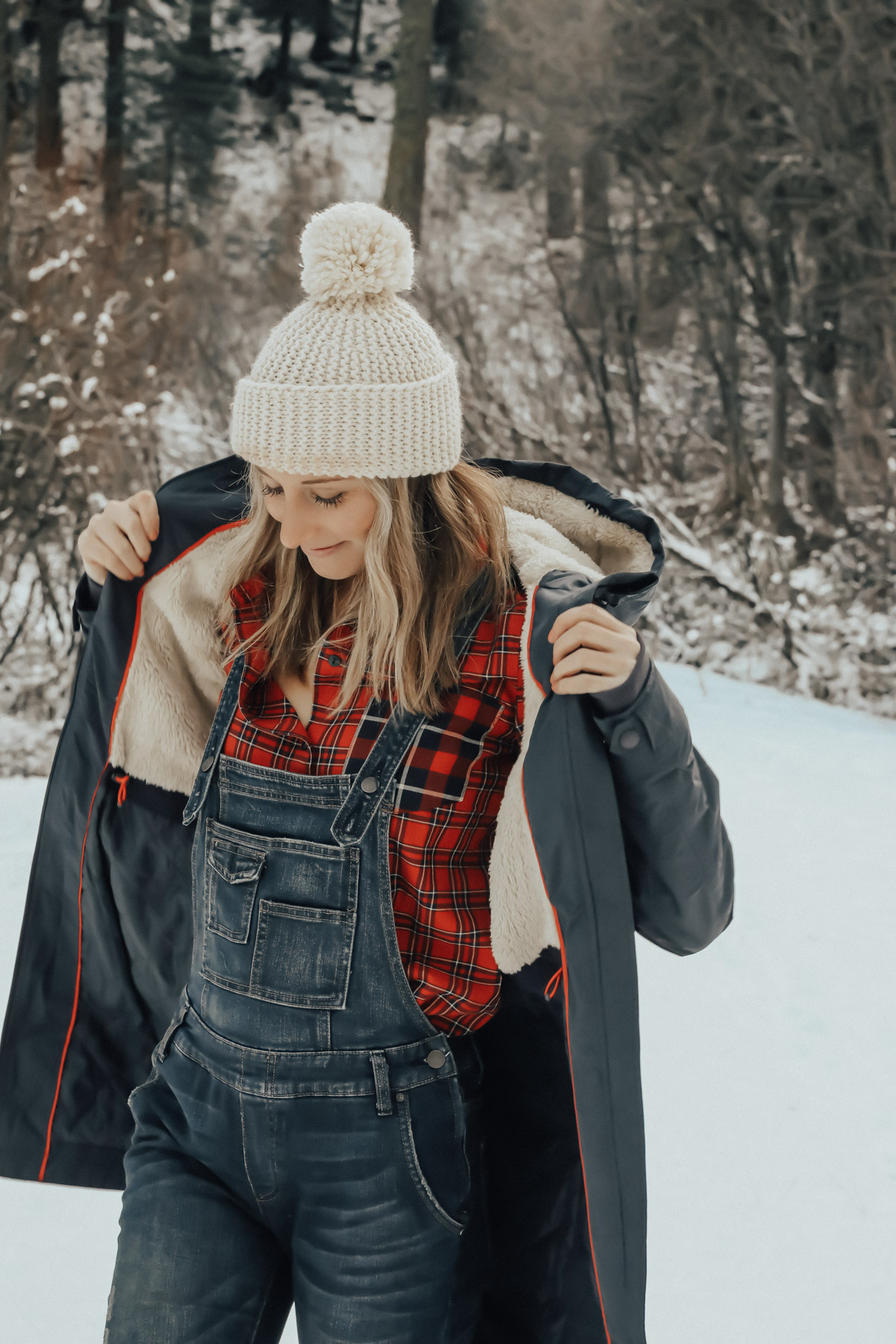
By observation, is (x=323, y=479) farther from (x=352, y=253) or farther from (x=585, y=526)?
(x=585, y=526)

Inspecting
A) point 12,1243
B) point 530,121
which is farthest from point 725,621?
point 12,1243

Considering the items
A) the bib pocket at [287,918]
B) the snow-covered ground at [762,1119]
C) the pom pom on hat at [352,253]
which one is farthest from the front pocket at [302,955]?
the snow-covered ground at [762,1119]

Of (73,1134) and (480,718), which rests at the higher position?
(480,718)

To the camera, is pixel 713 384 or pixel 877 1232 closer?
pixel 877 1232

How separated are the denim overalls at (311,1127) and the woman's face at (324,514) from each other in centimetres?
17

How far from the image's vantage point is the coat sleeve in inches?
37.1

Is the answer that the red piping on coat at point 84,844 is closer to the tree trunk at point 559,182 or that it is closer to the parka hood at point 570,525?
the parka hood at point 570,525

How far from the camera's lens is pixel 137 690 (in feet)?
4.20

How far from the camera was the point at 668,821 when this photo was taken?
37.9 inches

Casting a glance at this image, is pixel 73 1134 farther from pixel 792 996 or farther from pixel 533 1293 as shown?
pixel 792 996

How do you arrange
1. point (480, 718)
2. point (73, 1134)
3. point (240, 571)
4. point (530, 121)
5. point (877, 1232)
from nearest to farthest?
point (480, 718), point (240, 571), point (73, 1134), point (877, 1232), point (530, 121)

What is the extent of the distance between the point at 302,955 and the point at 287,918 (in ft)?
0.13

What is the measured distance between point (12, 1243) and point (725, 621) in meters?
4.41

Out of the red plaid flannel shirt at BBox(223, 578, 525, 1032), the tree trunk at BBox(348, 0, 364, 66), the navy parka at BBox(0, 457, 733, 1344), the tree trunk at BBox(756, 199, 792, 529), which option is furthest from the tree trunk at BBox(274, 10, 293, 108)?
the red plaid flannel shirt at BBox(223, 578, 525, 1032)
